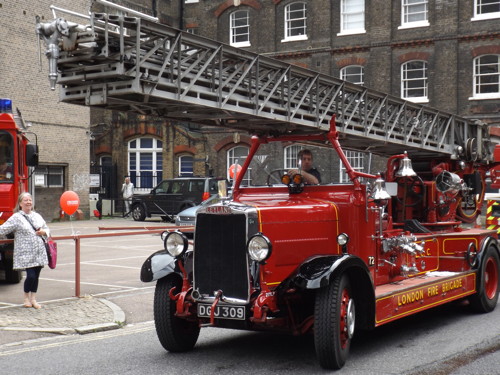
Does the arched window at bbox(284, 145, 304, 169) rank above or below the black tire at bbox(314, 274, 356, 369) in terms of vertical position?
above

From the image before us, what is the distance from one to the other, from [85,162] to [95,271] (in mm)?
18581

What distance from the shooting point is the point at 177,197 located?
30.6 metres

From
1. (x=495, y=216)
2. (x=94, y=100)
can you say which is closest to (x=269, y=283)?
(x=94, y=100)

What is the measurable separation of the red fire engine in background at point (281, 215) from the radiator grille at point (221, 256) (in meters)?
0.01

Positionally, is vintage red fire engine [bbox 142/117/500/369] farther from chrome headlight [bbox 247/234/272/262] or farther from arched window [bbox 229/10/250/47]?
arched window [bbox 229/10/250/47]

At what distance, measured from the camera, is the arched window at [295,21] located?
35.6 metres

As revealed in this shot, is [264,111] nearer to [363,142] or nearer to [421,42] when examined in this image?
[363,142]

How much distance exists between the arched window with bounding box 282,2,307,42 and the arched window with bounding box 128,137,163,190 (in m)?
8.92

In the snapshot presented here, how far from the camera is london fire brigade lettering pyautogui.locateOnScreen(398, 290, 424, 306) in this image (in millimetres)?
8143

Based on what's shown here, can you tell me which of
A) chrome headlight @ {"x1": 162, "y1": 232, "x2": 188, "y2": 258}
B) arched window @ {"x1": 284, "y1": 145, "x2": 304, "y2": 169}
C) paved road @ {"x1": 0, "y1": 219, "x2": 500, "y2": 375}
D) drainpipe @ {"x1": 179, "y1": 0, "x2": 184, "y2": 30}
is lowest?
paved road @ {"x1": 0, "y1": 219, "x2": 500, "y2": 375}

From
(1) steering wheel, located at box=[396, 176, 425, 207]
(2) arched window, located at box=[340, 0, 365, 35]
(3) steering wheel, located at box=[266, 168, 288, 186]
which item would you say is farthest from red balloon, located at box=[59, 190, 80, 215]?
(2) arched window, located at box=[340, 0, 365, 35]

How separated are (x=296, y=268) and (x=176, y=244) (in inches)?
49.2

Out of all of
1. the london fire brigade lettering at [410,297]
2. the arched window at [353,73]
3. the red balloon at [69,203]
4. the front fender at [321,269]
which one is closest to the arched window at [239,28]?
the arched window at [353,73]

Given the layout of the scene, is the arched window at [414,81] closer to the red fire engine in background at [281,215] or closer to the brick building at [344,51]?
the brick building at [344,51]
